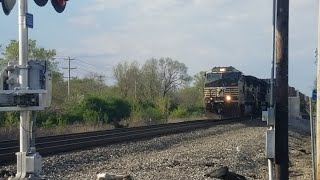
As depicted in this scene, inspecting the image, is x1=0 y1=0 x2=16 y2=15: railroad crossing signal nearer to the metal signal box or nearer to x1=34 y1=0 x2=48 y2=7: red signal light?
x1=34 y1=0 x2=48 y2=7: red signal light

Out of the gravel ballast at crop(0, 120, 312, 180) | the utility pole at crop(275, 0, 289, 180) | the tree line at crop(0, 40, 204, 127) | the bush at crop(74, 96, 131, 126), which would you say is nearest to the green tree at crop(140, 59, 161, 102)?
the tree line at crop(0, 40, 204, 127)

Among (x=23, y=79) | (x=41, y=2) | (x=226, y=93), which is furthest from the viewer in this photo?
(x=226, y=93)

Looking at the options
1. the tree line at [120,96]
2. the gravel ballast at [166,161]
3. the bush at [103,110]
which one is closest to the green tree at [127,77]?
the tree line at [120,96]

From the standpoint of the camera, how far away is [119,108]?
58156 mm

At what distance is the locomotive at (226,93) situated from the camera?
44.8m

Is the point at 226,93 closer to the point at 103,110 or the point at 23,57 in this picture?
the point at 103,110

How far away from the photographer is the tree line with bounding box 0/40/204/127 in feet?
159

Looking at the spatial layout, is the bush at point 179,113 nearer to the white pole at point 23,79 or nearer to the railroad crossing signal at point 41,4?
the railroad crossing signal at point 41,4

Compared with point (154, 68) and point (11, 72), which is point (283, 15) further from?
point (154, 68)

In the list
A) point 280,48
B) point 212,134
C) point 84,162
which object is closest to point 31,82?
point 280,48

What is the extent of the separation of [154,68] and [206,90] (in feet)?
195

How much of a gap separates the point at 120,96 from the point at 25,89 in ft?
207

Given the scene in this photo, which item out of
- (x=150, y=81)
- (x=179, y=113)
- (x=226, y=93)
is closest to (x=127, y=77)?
(x=150, y=81)

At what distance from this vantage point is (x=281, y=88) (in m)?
10.5
